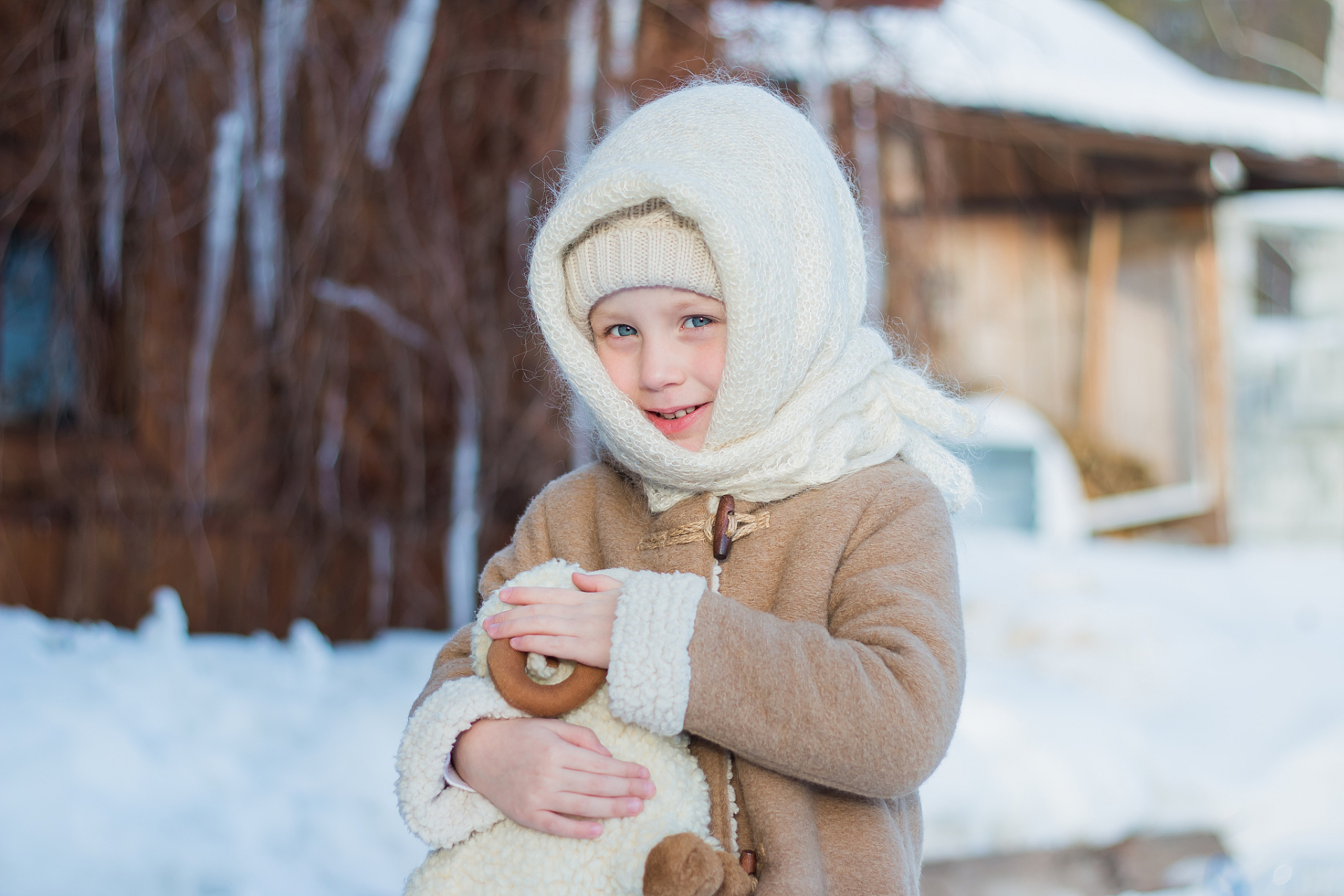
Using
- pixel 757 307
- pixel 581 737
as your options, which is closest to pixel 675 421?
pixel 757 307

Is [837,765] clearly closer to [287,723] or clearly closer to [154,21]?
[287,723]

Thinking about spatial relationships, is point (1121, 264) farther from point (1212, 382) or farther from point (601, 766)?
point (601, 766)

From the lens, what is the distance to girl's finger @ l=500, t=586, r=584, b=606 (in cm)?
118

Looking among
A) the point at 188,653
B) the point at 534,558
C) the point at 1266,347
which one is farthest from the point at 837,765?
the point at 1266,347

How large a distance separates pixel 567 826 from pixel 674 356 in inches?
21.8

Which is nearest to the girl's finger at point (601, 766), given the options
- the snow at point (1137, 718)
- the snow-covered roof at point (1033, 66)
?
the snow at point (1137, 718)

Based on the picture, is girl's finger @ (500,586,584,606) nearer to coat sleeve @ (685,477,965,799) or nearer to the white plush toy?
the white plush toy

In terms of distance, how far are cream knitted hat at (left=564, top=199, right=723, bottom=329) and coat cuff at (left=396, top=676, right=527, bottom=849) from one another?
512 millimetres

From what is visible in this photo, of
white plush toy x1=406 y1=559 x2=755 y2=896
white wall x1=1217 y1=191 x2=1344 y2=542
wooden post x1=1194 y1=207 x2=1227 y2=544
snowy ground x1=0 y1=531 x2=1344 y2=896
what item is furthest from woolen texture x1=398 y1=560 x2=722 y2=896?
white wall x1=1217 y1=191 x2=1344 y2=542

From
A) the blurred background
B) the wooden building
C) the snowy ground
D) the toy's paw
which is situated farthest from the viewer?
the wooden building

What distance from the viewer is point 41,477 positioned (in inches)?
142

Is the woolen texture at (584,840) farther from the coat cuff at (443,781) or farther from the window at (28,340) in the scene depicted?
the window at (28,340)

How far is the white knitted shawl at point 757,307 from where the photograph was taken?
1.27m

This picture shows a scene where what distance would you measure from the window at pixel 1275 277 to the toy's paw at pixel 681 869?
26.3 ft
